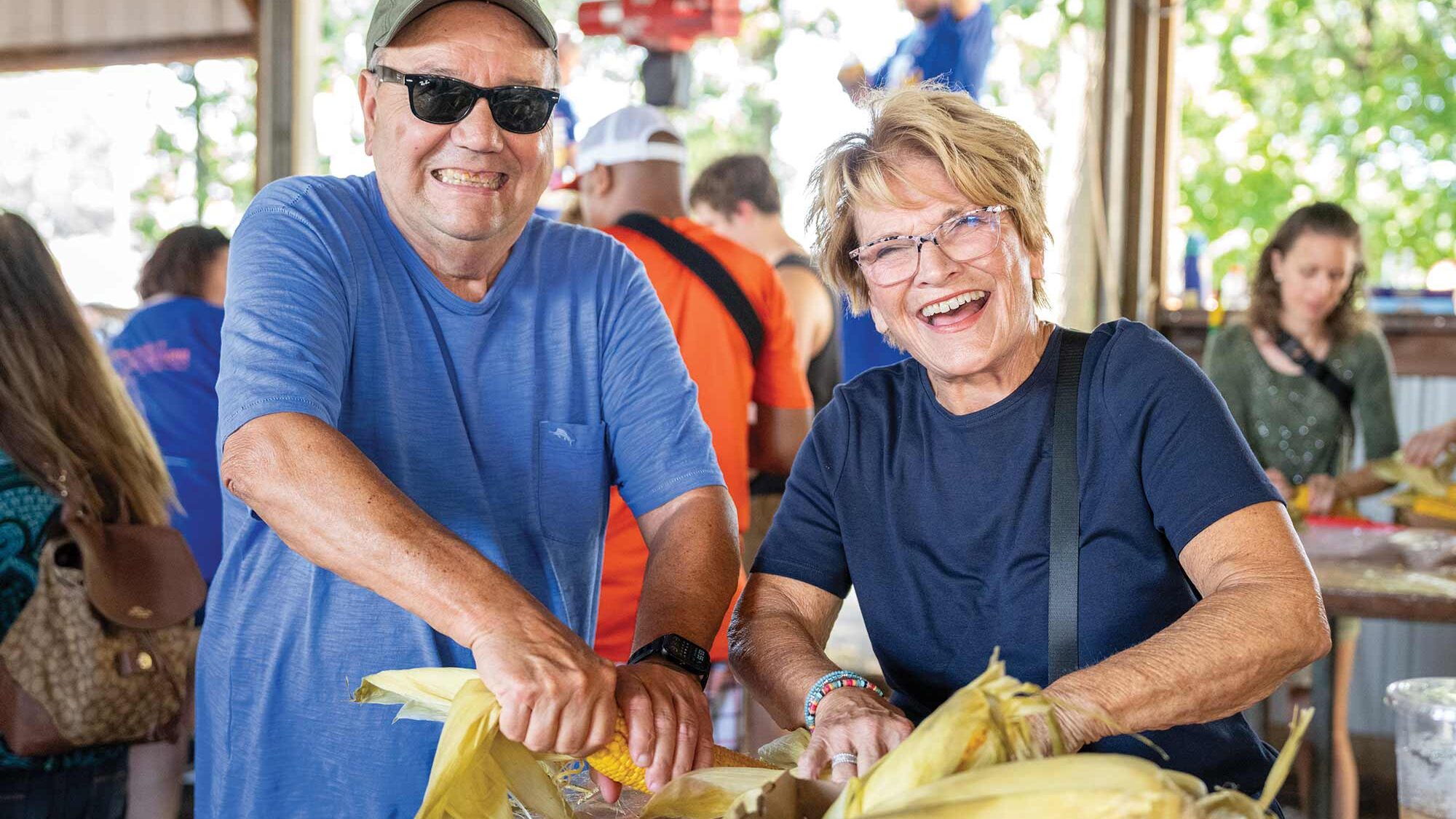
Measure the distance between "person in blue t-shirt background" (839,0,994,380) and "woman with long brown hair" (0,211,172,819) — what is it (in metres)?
2.41

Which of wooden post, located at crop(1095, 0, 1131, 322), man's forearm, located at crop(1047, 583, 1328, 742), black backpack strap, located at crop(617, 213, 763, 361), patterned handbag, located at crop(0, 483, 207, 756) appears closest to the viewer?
man's forearm, located at crop(1047, 583, 1328, 742)

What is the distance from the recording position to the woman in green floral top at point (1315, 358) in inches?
169

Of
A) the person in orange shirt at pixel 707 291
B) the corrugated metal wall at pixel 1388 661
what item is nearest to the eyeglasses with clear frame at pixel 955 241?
the person in orange shirt at pixel 707 291

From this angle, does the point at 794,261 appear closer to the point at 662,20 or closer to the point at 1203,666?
the point at 662,20

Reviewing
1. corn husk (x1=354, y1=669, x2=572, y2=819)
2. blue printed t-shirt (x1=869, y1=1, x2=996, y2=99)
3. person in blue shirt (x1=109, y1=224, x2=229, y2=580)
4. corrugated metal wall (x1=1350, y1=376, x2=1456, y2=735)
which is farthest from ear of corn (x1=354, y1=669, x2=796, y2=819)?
corrugated metal wall (x1=1350, y1=376, x2=1456, y2=735)

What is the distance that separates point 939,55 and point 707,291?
Result: 1757 mm

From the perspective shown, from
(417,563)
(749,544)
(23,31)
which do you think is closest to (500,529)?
(417,563)

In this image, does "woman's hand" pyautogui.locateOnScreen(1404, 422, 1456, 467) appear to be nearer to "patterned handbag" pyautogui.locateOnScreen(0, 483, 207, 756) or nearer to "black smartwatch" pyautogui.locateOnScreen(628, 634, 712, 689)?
"black smartwatch" pyautogui.locateOnScreen(628, 634, 712, 689)

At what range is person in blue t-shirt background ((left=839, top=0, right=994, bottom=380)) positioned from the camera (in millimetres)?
4520

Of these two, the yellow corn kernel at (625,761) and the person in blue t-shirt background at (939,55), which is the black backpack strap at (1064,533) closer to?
the yellow corn kernel at (625,761)

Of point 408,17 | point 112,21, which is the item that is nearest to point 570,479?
point 408,17

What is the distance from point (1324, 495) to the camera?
13.3 feet

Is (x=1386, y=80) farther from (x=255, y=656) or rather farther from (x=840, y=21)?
(x=255, y=656)

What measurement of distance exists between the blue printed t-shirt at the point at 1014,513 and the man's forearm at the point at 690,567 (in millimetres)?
164
